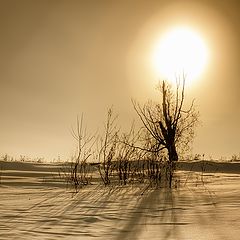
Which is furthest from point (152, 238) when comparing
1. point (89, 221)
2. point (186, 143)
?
point (186, 143)

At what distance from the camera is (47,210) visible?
15.6ft

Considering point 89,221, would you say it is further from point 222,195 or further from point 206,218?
point 222,195

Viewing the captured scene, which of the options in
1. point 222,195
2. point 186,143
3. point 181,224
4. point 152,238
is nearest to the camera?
point 152,238

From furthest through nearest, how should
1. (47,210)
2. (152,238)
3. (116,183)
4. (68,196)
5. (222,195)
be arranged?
(116,183), (68,196), (222,195), (47,210), (152,238)

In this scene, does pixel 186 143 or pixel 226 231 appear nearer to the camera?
pixel 226 231

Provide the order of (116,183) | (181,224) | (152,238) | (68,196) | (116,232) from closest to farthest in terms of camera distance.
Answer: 1. (152,238)
2. (116,232)
3. (181,224)
4. (68,196)
5. (116,183)

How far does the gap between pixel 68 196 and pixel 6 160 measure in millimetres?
7947

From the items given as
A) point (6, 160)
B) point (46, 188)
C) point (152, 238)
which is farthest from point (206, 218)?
point (6, 160)

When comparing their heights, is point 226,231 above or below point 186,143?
below

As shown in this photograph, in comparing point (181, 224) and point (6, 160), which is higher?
point (6, 160)

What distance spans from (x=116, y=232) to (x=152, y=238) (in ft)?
1.22

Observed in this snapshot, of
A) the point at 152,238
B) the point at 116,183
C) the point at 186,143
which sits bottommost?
the point at 152,238

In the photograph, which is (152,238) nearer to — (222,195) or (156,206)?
(156,206)

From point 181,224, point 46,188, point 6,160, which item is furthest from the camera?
point 6,160
